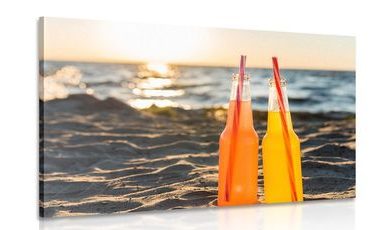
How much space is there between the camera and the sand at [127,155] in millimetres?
2398

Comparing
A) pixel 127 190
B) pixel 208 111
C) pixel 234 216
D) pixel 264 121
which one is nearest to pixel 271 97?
pixel 264 121

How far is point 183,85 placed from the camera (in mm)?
2604

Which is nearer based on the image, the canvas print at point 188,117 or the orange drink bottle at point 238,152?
the canvas print at point 188,117

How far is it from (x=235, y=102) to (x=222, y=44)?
0.74 ft

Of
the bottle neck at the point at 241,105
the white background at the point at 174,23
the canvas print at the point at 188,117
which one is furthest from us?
the bottle neck at the point at 241,105

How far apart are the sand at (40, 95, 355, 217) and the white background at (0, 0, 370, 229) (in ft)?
0.15

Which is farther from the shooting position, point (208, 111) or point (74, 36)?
point (208, 111)

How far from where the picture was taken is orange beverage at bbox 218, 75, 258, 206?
8.79ft

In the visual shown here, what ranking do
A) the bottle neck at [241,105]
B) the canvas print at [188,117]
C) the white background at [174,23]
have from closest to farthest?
the white background at [174,23]
the canvas print at [188,117]
the bottle neck at [241,105]

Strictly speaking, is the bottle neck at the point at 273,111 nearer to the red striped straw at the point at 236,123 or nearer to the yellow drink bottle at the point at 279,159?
the yellow drink bottle at the point at 279,159

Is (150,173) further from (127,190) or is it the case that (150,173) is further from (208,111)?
(208,111)

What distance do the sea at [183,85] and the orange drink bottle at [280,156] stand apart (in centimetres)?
4

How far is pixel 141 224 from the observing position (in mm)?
2467

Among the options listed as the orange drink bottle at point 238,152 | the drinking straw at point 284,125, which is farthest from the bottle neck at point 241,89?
the drinking straw at point 284,125
